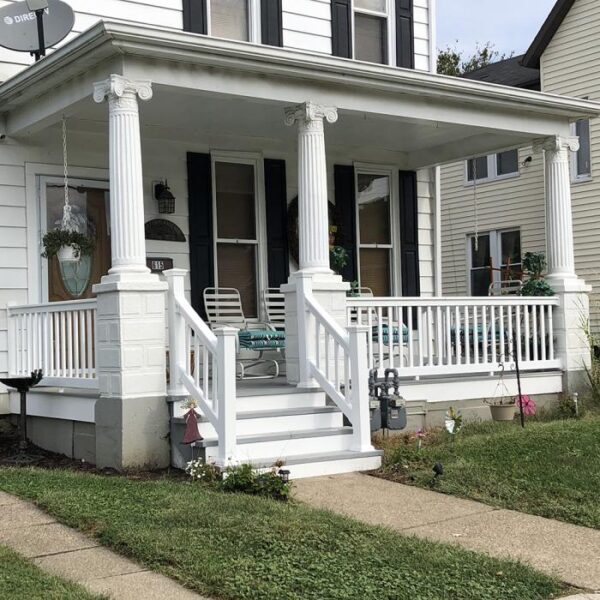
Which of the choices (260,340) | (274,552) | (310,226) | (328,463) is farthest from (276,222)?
(274,552)

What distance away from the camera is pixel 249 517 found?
5.41 m

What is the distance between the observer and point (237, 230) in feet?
34.4

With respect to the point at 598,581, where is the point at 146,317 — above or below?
above

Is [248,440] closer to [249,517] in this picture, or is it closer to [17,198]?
[249,517]

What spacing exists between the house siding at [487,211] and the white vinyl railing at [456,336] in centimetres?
665

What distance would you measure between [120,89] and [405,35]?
17.9 ft

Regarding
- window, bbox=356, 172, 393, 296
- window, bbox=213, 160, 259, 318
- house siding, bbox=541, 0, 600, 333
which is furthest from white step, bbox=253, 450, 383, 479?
house siding, bbox=541, 0, 600, 333

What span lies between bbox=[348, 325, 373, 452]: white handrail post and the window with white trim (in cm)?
453

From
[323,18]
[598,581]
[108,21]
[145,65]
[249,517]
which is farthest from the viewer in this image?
[323,18]

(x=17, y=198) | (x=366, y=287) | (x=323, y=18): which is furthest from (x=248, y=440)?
(x=323, y=18)

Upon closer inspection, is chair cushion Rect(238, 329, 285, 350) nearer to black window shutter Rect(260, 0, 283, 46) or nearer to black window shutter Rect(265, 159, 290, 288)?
black window shutter Rect(265, 159, 290, 288)

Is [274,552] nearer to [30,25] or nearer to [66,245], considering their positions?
[66,245]

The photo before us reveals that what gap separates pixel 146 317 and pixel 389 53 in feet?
19.2

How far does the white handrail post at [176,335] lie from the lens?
24.6 ft
